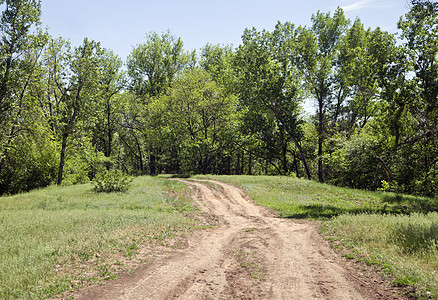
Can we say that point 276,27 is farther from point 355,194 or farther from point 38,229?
point 38,229

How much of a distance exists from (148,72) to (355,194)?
45.4 metres

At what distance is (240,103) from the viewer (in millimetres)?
42531

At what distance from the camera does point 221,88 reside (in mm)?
38500

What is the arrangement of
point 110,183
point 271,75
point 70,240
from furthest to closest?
point 271,75, point 110,183, point 70,240

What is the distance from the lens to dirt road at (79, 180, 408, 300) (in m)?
6.39

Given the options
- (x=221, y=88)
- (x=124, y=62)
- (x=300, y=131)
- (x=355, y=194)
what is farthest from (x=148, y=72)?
(x=355, y=194)

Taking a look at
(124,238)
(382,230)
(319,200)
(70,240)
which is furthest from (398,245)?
(319,200)

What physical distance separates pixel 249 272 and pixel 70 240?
Answer: 6560mm

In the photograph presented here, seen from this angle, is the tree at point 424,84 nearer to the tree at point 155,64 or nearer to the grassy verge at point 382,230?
the grassy verge at point 382,230

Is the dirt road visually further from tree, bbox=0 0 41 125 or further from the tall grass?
tree, bbox=0 0 41 125

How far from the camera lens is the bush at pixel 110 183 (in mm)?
21766

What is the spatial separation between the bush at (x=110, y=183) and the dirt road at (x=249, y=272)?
Answer: 487 inches

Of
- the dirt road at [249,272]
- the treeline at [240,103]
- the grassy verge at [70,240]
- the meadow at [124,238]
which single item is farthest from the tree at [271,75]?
the dirt road at [249,272]

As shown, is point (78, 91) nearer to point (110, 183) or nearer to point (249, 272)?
point (110, 183)
